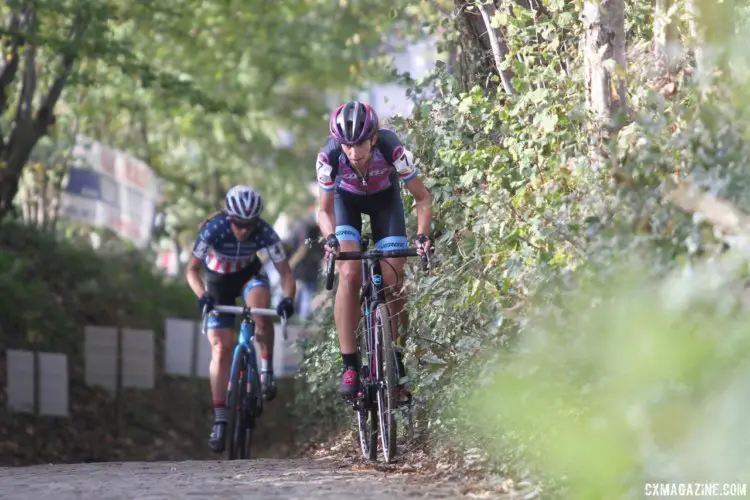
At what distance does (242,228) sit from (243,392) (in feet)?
4.39

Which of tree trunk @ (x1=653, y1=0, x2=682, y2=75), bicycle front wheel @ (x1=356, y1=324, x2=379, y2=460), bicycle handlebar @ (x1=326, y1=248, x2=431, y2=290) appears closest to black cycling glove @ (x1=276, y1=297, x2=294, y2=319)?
bicycle front wheel @ (x1=356, y1=324, x2=379, y2=460)

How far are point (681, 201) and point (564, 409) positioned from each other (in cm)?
99

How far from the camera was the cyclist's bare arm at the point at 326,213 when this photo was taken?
907 centimetres

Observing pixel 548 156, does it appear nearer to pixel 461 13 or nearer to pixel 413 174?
pixel 413 174

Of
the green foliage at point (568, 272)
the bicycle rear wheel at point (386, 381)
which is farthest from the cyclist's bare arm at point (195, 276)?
the bicycle rear wheel at point (386, 381)

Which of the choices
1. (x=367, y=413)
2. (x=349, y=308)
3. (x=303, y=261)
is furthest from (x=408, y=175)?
(x=303, y=261)

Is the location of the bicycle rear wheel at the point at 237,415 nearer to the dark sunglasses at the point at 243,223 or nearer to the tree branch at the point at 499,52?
the dark sunglasses at the point at 243,223

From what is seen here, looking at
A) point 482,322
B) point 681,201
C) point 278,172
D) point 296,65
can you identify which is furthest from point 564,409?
point 278,172

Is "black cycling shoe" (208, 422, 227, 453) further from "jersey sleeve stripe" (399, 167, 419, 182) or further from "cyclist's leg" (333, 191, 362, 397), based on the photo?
"jersey sleeve stripe" (399, 167, 419, 182)

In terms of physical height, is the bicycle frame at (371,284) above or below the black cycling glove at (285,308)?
below

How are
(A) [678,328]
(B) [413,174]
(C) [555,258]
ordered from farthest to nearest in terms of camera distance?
(B) [413,174] < (C) [555,258] < (A) [678,328]

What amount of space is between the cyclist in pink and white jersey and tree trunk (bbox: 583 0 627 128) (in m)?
1.31

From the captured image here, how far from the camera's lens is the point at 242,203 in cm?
1129

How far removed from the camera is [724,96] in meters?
6.07
